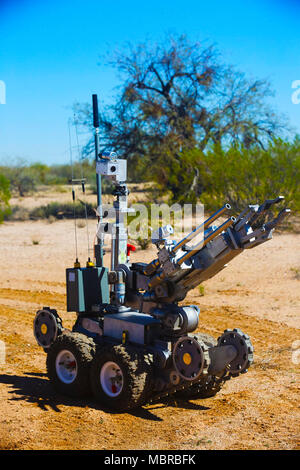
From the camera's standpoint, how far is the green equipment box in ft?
26.1

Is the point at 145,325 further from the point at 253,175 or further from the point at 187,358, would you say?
the point at 253,175

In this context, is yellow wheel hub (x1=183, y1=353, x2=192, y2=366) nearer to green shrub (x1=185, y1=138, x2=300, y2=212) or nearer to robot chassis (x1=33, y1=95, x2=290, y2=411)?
robot chassis (x1=33, y1=95, x2=290, y2=411)

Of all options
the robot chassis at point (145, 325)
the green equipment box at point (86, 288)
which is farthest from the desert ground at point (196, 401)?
the green equipment box at point (86, 288)

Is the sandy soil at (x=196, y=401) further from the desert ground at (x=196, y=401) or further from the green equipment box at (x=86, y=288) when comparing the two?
the green equipment box at (x=86, y=288)

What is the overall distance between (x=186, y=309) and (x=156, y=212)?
1659cm

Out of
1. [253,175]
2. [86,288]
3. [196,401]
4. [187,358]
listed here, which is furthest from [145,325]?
[253,175]

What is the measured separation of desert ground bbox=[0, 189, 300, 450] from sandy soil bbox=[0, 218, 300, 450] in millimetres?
12

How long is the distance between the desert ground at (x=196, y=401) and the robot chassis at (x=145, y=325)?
1.11ft

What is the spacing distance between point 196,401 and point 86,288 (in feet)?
7.20

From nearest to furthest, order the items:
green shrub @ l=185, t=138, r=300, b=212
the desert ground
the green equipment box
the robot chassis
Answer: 1. the desert ground
2. the robot chassis
3. the green equipment box
4. green shrub @ l=185, t=138, r=300, b=212

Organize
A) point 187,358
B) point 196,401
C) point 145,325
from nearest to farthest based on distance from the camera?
1. point 187,358
2. point 145,325
3. point 196,401

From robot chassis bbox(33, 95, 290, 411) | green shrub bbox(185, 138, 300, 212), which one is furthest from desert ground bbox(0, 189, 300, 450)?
green shrub bbox(185, 138, 300, 212)

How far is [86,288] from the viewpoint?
8016mm
